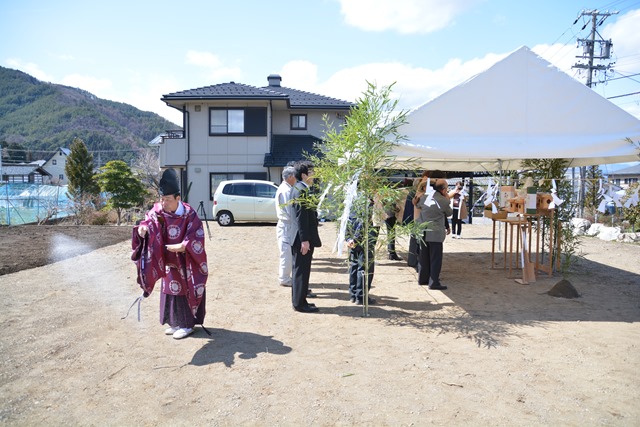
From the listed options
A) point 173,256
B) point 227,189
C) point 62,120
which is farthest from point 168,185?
point 62,120

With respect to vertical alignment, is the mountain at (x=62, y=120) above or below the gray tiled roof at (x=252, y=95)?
above

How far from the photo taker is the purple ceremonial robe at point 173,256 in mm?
3918

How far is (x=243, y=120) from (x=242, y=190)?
5094 mm

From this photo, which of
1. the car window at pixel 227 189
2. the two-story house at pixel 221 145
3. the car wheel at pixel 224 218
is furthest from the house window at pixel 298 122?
the car wheel at pixel 224 218

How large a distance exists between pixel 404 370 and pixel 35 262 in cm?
742

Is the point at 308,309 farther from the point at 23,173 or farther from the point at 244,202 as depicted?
the point at 23,173

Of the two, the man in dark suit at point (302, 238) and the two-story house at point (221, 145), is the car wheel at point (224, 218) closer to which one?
the two-story house at point (221, 145)

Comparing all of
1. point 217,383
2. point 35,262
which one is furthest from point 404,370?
point 35,262

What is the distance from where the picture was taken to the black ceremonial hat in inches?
155

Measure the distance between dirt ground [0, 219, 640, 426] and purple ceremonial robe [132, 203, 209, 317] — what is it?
0.52m

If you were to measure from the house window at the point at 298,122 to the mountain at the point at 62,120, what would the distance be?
156 ft

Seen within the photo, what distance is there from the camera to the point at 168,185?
3.95 metres

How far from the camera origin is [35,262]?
26.1ft

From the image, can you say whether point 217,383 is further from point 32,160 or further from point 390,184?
point 32,160
